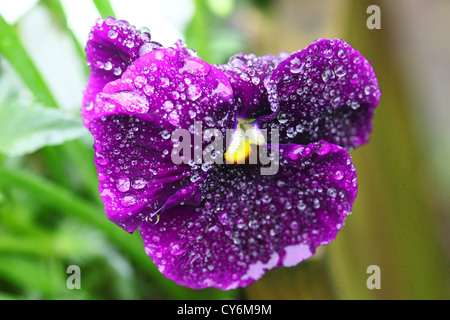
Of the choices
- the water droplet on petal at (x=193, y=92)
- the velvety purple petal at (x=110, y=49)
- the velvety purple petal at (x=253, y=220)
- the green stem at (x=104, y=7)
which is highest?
the green stem at (x=104, y=7)

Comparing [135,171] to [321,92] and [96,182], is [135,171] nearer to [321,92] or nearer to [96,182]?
[321,92]

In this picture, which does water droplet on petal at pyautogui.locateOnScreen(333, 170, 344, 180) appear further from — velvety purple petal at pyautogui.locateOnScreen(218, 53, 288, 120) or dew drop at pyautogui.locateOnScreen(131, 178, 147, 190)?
dew drop at pyautogui.locateOnScreen(131, 178, 147, 190)

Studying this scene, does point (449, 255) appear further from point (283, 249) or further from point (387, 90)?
point (283, 249)

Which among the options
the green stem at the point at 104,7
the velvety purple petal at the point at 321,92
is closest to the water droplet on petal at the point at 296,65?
the velvety purple petal at the point at 321,92

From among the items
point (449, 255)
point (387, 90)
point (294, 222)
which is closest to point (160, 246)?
point (294, 222)

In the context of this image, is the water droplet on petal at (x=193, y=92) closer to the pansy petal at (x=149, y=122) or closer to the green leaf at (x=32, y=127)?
the pansy petal at (x=149, y=122)

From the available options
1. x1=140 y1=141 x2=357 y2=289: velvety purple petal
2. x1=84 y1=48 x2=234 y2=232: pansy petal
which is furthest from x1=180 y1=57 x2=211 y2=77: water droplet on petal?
x1=140 y1=141 x2=357 y2=289: velvety purple petal
